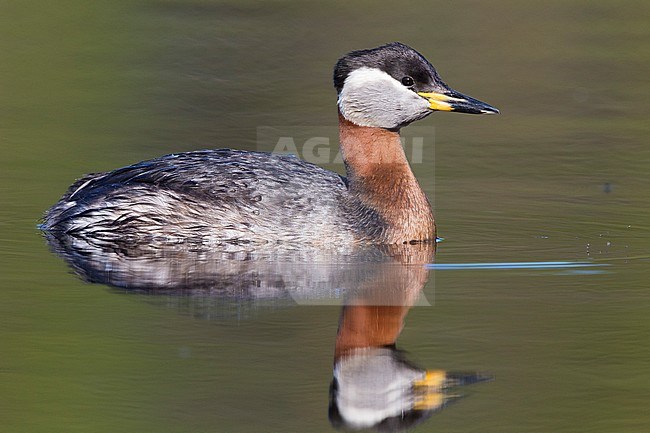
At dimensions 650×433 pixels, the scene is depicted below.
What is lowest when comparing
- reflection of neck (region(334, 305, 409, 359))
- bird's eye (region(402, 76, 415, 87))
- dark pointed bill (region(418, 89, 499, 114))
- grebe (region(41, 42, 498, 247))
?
reflection of neck (region(334, 305, 409, 359))

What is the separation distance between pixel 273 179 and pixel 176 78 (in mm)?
6714

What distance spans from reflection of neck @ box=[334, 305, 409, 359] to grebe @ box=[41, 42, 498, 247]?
217 centimetres

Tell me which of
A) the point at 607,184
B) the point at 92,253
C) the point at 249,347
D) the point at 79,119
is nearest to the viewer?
the point at 249,347

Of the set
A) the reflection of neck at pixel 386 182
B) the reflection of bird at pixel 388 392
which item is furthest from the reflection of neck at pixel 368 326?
the reflection of neck at pixel 386 182

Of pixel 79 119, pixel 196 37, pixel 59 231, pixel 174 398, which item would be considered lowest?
pixel 174 398

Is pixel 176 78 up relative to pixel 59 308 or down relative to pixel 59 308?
up

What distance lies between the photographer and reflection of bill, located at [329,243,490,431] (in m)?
7.06

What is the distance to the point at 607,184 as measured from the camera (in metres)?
13.0

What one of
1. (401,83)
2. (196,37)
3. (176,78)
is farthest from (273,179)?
(196,37)

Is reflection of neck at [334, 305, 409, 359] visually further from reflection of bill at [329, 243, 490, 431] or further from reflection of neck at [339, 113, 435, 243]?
reflection of neck at [339, 113, 435, 243]

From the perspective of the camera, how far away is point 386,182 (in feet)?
37.3

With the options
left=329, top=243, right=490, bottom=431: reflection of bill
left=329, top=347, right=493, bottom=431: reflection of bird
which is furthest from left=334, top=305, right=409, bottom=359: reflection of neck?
left=329, top=347, right=493, bottom=431: reflection of bird

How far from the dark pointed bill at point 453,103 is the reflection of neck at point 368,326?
9.57 feet

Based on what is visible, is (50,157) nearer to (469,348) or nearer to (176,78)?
(176,78)
